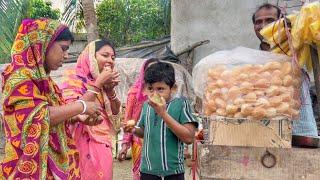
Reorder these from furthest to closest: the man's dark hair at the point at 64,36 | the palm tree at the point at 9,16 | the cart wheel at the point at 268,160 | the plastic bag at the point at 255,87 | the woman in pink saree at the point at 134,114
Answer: the palm tree at the point at 9,16 < the woman in pink saree at the point at 134,114 < the man's dark hair at the point at 64,36 < the plastic bag at the point at 255,87 < the cart wheel at the point at 268,160

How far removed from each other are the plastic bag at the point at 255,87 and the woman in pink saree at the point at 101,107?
4.45 feet

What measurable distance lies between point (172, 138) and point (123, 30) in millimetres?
14070

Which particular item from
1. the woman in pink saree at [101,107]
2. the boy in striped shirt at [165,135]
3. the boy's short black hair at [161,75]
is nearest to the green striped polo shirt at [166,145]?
the boy in striped shirt at [165,135]

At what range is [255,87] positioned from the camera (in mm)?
2646

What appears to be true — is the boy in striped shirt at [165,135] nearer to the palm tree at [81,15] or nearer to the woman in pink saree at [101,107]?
the woman in pink saree at [101,107]

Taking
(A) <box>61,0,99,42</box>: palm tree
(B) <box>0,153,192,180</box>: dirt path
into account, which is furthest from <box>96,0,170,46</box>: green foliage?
(B) <box>0,153,192,180</box>: dirt path

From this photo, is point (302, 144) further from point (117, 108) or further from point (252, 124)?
point (117, 108)

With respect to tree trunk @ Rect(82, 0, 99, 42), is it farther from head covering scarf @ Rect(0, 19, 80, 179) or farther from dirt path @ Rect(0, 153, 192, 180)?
head covering scarf @ Rect(0, 19, 80, 179)

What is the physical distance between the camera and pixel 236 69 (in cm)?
271

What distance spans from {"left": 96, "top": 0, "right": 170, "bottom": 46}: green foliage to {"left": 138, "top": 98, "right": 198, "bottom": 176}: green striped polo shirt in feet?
44.2

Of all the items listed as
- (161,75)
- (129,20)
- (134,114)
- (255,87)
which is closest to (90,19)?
(134,114)

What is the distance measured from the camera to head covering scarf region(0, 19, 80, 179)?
3.01 metres

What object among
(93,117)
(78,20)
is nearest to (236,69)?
(93,117)

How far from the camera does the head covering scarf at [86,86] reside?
3.97 metres
